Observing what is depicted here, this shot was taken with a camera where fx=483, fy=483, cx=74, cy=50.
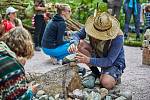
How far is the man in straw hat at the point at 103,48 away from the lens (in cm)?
601

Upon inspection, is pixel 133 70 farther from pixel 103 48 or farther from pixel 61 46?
pixel 103 48

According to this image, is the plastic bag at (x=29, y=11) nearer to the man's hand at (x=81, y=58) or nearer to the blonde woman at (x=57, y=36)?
the blonde woman at (x=57, y=36)

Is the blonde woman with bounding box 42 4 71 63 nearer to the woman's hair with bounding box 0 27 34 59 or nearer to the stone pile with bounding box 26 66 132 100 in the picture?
the stone pile with bounding box 26 66 132 100

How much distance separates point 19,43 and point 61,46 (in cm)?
488

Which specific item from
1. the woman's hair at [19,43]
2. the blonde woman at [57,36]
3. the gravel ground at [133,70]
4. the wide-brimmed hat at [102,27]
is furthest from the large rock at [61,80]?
the blonde woman at [57,36]

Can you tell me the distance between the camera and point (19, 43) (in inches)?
158

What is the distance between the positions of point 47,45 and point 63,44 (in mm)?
298

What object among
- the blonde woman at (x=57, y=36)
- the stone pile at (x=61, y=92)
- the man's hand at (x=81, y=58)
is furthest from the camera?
the blonde woman at (x=57, y=36)

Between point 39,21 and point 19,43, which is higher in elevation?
point 19,43

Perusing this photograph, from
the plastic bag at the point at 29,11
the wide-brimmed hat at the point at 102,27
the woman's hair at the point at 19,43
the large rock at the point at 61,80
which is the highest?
the woman's hair at the point at 19,43

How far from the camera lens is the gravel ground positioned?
6517 millimetres

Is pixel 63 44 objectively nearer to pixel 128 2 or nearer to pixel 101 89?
pixel 101 89

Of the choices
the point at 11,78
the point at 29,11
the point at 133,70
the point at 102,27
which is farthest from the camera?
the point at 29,11

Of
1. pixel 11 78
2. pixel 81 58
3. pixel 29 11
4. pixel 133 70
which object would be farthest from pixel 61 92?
pixel 29 11
